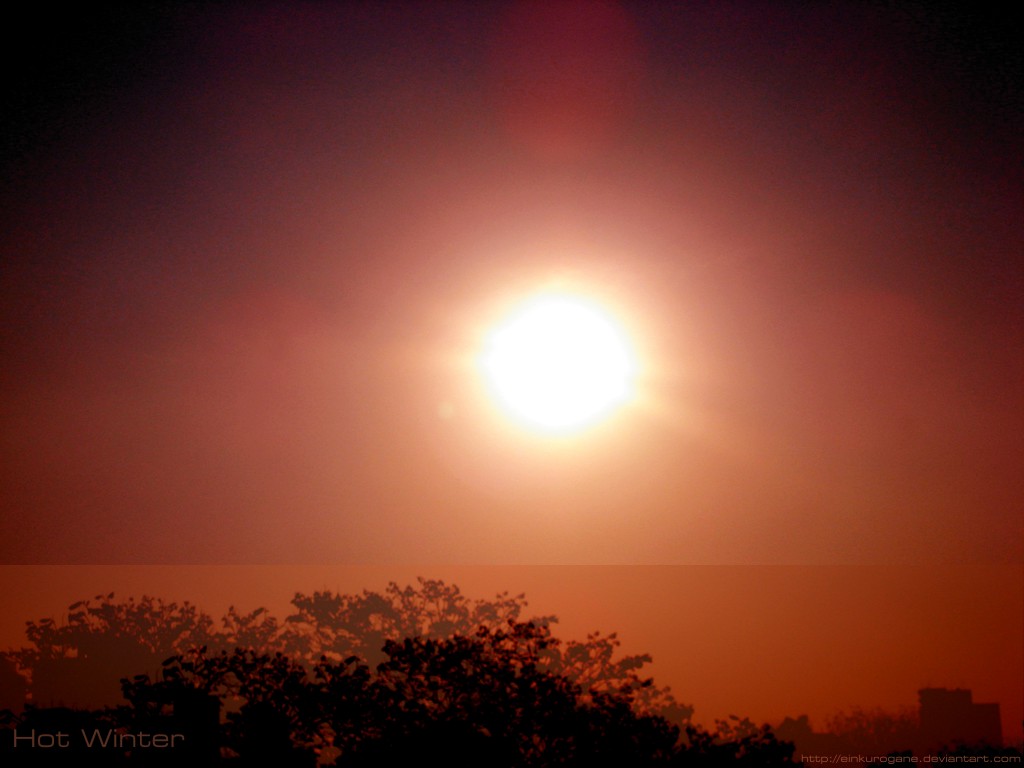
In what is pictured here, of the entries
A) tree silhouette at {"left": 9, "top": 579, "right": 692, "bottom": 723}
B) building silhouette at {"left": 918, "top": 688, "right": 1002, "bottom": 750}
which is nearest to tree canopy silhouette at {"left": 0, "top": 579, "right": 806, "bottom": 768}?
tree silhouette at {"left": 9, "top": 579, "right": 692, "bottom": 723}

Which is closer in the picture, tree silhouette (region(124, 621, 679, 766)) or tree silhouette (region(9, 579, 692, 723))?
tree silhouette (region(124, 621, 679, 766))

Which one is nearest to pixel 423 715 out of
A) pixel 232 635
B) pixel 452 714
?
pixel 452 714

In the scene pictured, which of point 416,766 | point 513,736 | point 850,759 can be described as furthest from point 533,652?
point 850,759

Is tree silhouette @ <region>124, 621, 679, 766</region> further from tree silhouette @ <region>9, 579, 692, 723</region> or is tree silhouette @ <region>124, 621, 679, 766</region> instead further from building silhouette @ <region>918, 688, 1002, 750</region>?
building silhouette @ <region>918, 688, 1002, 750</region>

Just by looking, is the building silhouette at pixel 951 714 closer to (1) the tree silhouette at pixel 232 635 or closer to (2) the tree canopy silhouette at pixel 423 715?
(1) the tree silhouette at pixel 232 635

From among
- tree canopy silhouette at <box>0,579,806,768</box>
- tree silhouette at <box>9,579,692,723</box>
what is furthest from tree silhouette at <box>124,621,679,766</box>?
tree silhouette at <box>9,579,692,723</box>

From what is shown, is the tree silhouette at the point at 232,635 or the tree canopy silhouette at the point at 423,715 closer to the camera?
the tree canopy silhouette at the point at 423,715

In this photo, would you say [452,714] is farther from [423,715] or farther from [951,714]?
[951,714]

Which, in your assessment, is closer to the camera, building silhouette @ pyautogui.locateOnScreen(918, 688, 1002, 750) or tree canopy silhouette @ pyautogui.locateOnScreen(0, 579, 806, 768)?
tree canopy silhouette @ pyautogui.locateOnScreen(0, 579, 806, 768)

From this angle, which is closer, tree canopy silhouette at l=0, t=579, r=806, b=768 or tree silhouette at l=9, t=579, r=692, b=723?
tree canopy silhouette at l=0, t=579, r=806, b=768

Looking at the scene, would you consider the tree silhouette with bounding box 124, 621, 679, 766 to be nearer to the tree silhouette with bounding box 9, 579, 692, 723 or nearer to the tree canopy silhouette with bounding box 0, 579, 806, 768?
the tree canopy silhouette with bounding box 0, 579, 806, 768

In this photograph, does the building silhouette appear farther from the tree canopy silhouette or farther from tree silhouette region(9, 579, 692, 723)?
the tree canopy silhouette

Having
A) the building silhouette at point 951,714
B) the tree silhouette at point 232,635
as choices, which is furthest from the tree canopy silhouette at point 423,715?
the building silhouette at point 951,714

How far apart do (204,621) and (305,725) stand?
59429mm
